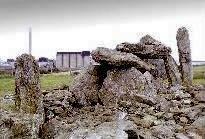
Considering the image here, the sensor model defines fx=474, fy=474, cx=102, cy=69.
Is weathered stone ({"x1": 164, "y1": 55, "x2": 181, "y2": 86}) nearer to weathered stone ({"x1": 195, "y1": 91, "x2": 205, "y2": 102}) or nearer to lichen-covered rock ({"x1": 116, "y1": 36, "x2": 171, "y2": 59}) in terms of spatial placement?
lichen-covered rock ({"x1": 116, "y1": 36, "x2": 171, "y2": 59})

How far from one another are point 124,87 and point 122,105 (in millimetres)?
1388

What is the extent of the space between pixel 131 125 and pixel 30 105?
409 centimetres

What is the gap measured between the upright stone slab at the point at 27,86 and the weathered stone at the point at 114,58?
3.16 metres

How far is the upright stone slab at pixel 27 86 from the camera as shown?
17.6 metres

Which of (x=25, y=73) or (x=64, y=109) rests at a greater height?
(x=25, y=73)

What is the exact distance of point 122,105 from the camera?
18328mm

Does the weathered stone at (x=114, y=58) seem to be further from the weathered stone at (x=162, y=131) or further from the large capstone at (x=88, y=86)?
the weathered stone at (x=162, y=131)

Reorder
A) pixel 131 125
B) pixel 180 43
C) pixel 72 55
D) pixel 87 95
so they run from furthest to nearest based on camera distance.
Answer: pixel 72 55, pixel 180 43, pixel 87 95, pixel 131 125

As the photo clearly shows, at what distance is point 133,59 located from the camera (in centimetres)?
2050

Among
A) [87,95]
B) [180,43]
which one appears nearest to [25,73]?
[87,95]

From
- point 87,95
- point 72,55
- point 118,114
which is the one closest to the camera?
point 118,114

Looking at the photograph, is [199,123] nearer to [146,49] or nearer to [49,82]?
[146,49]

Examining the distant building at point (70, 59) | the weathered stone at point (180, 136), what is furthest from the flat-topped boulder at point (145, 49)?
the distant building at point (70, 59)

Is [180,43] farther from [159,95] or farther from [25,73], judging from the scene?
[25,73]
